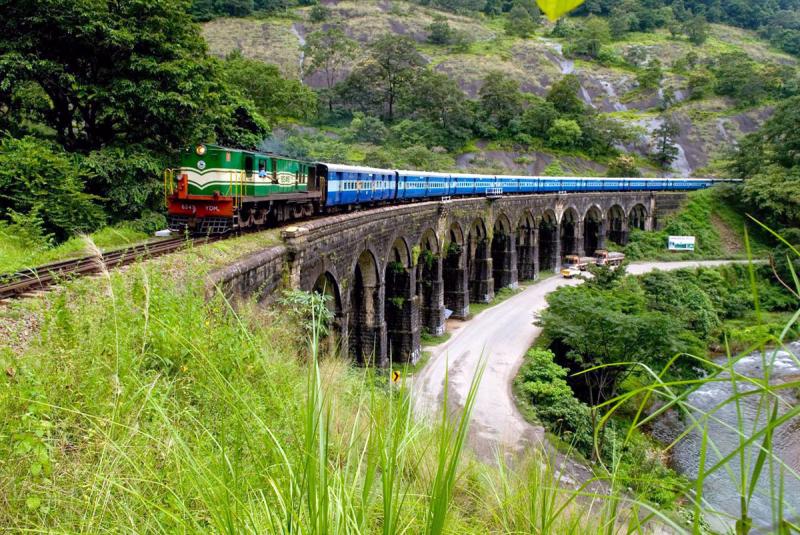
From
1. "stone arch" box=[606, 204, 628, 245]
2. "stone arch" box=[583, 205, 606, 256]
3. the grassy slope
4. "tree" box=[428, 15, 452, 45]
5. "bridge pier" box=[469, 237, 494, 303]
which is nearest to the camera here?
the grassy slope

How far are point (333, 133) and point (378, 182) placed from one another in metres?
32.4

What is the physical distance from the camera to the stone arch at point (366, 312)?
1647 cm

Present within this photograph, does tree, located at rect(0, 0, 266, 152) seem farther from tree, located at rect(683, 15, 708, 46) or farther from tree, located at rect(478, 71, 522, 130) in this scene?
tree, located at rect(683, 15, 708, 46)

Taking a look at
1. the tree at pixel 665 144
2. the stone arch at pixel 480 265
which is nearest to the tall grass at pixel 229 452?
the stone arch at pixel 480 265

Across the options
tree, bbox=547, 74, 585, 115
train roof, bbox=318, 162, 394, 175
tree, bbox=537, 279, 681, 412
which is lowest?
tree, bbox=537, 279, 681, 412

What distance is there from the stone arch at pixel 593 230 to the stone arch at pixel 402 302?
22.5 metres

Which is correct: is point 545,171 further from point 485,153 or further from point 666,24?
point 666,24

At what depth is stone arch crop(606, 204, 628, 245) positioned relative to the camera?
4059 cm

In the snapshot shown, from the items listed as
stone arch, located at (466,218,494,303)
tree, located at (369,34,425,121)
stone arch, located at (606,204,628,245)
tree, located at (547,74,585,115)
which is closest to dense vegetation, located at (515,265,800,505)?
stone arch, located at (466,218,494,303)

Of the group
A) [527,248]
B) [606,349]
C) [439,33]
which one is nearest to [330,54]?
[439,33]

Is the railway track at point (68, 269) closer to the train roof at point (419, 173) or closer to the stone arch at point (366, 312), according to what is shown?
the stone arch at point (366, 312)

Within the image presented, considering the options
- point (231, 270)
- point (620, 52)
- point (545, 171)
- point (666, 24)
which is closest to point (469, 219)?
point (231, 270)

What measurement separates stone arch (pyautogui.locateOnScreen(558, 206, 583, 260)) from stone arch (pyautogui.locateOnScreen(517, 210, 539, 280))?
4.85 meters

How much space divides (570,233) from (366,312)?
953 inches
